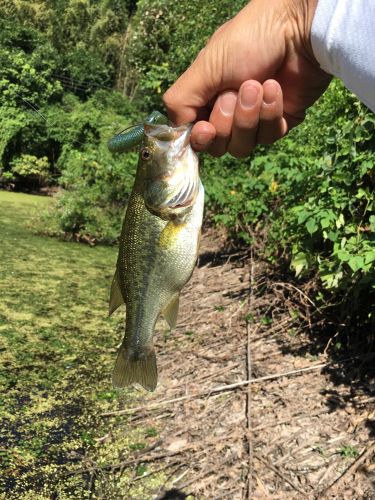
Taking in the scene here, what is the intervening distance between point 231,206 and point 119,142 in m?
4.65

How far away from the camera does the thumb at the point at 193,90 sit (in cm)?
164

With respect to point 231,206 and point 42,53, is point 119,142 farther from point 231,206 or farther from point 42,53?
point 42,53

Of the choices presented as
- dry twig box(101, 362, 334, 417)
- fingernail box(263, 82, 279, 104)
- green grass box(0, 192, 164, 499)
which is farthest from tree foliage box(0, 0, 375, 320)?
green grass box(0, 192, 164, 499)

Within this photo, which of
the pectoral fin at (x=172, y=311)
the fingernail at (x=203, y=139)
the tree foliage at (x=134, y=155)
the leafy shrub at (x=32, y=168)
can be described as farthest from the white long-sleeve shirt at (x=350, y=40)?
the leafy shrub at (x=32, y=168)

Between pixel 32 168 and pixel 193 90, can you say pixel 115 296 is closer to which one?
pixel 193 90

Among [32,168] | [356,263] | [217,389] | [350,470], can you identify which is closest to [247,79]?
[356,263]

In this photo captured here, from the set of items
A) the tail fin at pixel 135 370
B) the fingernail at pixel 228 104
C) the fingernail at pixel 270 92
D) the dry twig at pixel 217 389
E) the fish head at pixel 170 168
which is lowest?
the dry twig at pixel 217 389

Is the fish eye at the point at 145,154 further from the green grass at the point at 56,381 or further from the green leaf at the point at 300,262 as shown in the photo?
the green leaf at the point at 300,262

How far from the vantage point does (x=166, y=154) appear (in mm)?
1482

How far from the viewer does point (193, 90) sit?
→ 166cm

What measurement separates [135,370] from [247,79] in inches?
39.5

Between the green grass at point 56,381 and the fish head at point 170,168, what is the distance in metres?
2.03

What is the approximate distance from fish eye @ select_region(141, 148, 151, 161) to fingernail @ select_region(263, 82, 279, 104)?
0.38 meters

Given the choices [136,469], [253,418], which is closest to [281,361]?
[253,418]
